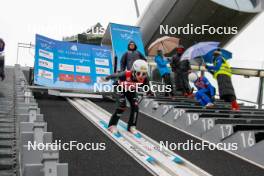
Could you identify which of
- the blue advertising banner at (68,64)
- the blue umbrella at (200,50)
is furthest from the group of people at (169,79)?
the blue advertising banner at (68,64)

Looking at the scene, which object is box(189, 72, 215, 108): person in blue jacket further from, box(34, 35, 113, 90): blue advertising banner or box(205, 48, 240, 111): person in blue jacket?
box(34, 35, 113, 90): blue advertising banner

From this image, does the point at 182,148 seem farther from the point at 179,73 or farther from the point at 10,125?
the point at 179,73

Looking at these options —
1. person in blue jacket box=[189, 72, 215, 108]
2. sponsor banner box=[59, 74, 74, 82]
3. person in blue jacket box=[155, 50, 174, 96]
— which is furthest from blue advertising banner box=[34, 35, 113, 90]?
person in blue jacket box=[189, 72, 215, 108]

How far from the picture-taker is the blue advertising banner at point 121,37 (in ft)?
45.9

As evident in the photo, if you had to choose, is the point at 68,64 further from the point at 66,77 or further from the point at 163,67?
the point at 163,67

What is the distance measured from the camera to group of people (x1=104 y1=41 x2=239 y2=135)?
6844mm

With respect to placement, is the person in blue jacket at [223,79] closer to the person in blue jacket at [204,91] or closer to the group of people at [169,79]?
the group of people at [169,79]

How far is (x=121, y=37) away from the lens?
47.1ft

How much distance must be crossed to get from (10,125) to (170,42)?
10178mm

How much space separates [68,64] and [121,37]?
295 centimetres

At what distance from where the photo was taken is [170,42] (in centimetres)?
1494

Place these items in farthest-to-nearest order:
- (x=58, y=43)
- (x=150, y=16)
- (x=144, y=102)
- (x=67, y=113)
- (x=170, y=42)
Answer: (x=150, y=16) → (x=170, y=42) → (x=58, y=43) → (x=144, y=102) → (x=67, y=113)

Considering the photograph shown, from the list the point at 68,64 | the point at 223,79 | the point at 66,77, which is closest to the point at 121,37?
the point at 68,64

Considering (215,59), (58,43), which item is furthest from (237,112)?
(58,43)
